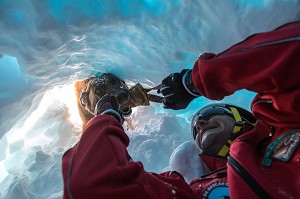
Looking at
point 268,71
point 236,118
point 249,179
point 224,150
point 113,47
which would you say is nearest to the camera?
point 249,179

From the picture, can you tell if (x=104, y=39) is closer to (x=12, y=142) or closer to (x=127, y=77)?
(x=127, y=77)

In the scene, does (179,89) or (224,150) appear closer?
(224,150)

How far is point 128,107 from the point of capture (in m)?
3.25

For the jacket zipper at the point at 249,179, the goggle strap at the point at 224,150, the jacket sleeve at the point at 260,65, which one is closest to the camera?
the jacket zipper at the point at 249,179

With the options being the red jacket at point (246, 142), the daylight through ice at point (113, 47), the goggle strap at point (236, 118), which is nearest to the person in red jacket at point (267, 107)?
the red jacket at point (246, 142)

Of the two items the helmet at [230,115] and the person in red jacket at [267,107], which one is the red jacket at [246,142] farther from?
the helmet at [230,115]

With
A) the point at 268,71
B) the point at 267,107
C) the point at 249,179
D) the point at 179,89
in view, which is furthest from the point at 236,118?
the point at 249,179

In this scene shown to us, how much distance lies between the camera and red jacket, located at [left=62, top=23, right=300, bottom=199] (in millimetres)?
953

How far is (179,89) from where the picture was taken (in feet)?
7.00

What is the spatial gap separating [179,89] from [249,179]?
1.24 metres

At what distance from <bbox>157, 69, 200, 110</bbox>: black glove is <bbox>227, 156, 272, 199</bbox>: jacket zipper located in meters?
1.11

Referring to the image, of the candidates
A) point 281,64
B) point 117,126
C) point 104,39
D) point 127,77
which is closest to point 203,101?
point 127,77

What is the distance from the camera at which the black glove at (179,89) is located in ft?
6.92

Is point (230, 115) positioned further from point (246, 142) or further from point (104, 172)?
point (104, 172)
